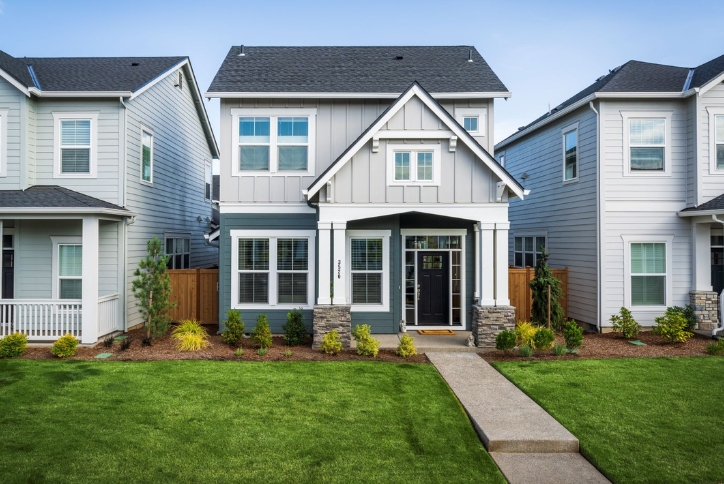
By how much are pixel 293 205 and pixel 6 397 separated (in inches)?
275

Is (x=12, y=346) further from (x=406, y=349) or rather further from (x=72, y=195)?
(x=406, y=349)

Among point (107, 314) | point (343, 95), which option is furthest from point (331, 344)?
point (343, 95)

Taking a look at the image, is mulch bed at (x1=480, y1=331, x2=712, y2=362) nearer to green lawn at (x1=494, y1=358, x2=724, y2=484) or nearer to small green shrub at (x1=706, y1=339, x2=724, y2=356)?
small green shrub at (x1=706, y1=339, x2=724, y2=356)

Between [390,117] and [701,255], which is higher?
[390,117]

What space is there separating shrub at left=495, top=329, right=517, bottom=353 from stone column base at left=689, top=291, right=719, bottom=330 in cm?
602

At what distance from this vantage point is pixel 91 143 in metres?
12.2

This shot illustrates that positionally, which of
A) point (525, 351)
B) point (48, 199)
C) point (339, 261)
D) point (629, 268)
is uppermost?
point (48, 199)

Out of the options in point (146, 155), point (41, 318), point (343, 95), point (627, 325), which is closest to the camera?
point (41, 318)

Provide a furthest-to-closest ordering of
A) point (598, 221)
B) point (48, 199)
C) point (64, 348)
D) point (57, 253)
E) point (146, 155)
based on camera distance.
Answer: point (146, 155) → point (598, 221) → point (57, 253) → point (48, 199) → point (64, 348)

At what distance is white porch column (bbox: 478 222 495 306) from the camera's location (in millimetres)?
10680

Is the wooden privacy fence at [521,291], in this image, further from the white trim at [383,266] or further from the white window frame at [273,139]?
the white window frame at [273,139]

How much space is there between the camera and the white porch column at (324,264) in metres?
10.5

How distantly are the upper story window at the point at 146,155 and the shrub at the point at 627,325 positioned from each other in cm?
1335

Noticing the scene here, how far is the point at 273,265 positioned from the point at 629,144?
32.6ft
